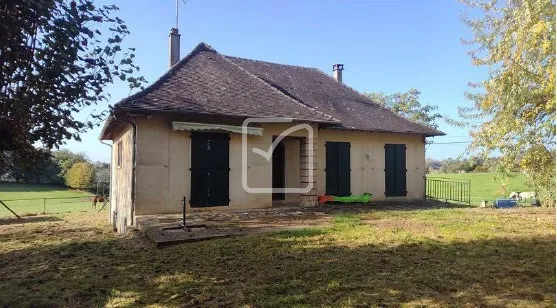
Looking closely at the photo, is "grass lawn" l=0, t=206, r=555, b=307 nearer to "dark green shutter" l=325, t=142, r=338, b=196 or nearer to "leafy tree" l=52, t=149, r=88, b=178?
"dark green shutter" l=325, t=142, r=338, b=196

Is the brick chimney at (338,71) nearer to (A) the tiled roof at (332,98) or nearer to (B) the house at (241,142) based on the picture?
(A) the tiled roof at (332,98)

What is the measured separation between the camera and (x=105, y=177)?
40812 mm

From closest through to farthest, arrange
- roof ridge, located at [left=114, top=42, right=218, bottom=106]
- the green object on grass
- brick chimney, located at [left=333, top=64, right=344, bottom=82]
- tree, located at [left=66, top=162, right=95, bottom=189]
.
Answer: roof ridge, located at [left=114, top=42, right=218, bottom=106]
the green object on grass
brick chimney, located at [left=333, top=64, right=344, bottom=82]
tree, located at [left=66, top=162, right=95, bottom=189]

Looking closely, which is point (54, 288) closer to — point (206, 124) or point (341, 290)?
point (341, 290)

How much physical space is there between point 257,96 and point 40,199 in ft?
81.8

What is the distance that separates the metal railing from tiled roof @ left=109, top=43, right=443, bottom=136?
3.78m

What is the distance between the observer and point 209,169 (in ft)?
34.3

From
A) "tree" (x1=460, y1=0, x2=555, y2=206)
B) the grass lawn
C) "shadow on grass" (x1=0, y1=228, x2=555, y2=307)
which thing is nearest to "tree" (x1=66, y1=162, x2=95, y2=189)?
the grass lawn

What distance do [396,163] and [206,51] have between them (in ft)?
28.0

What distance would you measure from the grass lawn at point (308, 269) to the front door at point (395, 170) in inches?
252

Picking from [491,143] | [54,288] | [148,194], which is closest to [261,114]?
[148,194]

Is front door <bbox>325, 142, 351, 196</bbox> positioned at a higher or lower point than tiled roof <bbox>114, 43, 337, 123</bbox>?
lower

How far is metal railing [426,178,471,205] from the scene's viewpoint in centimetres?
1755

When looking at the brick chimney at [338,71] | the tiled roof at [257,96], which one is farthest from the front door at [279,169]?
the brick chimney at [338,71]
